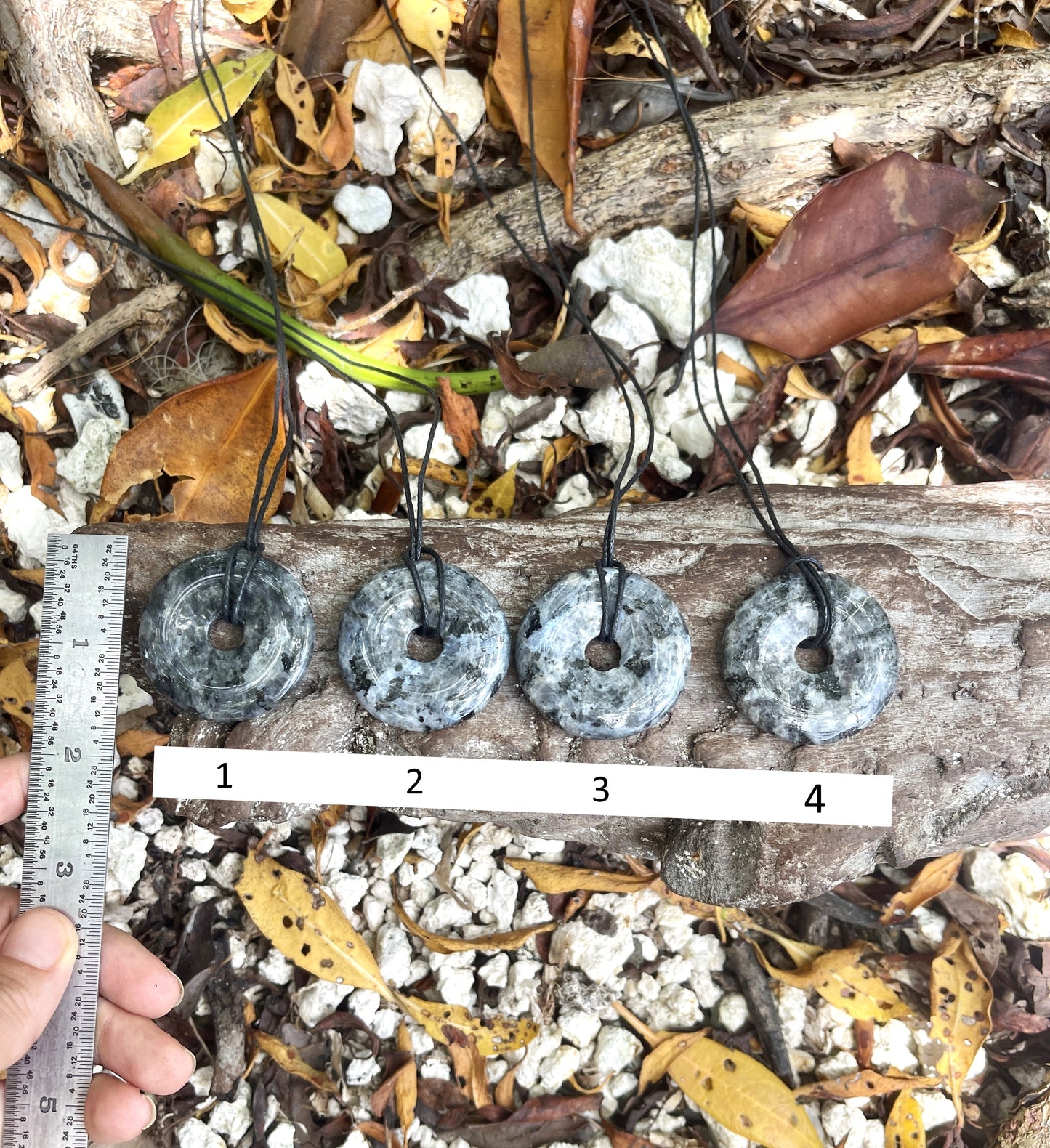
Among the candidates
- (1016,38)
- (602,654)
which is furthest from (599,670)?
(1016,38)

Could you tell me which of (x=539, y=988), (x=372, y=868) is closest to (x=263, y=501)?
(x=372, y=868)

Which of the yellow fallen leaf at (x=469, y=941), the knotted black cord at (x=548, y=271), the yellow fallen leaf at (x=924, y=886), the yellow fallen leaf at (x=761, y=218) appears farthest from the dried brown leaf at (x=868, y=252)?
the yellow fallen leaf at (x=469, y=941)

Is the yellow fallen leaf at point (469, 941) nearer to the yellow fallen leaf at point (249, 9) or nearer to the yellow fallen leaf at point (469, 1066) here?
the yellow fallen leaf at point (469, 1066)

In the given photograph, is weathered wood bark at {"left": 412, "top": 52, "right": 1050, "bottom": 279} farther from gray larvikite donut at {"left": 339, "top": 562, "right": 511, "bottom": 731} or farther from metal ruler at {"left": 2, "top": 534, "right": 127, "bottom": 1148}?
metal ruler at {"left": 2, "top": 534, "right": 127, "bottom": 1148}

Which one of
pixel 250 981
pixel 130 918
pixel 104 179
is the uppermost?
pixel 104 179

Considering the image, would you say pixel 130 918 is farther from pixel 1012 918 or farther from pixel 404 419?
pixel 1012 918

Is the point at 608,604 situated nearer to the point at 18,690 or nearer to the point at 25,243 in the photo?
the point at 18,690

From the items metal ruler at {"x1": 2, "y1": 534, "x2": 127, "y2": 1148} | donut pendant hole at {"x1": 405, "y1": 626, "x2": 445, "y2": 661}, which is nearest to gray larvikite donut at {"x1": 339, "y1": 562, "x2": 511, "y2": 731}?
donut pendant hole at {"x1": 405, "y1": 626, "x2": 445, "y2": 661}
